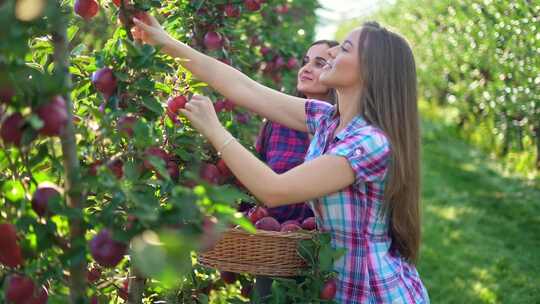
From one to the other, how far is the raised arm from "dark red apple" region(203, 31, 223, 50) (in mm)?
197

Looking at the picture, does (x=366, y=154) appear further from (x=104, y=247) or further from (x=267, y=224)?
(x=104, y=247)

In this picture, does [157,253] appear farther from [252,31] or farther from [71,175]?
[252,31]

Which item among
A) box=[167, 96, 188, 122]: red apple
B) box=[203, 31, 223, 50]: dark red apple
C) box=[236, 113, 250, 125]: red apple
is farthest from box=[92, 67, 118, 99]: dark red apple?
box=[236, 113, 250, 125]: red apple

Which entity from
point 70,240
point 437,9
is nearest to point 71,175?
point 70,240

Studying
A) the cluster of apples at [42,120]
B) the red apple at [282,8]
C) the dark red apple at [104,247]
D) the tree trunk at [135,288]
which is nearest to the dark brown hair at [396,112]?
the tree trunk at [135,288]

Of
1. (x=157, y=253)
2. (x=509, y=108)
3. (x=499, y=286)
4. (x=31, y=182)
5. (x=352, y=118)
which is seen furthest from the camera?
(x=509, y=108)

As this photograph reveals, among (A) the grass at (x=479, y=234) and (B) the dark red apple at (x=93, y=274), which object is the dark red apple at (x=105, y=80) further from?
(A) the grass at (x=479, y=234)

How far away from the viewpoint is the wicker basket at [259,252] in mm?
1883

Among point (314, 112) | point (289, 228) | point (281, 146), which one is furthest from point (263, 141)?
point (289, 228)

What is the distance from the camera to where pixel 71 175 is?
1.32 meters

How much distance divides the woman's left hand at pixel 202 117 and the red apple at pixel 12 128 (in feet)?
2.05

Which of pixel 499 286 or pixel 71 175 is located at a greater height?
pixel 71 175

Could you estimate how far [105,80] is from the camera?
1617 mm

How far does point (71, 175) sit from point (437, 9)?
771cm
